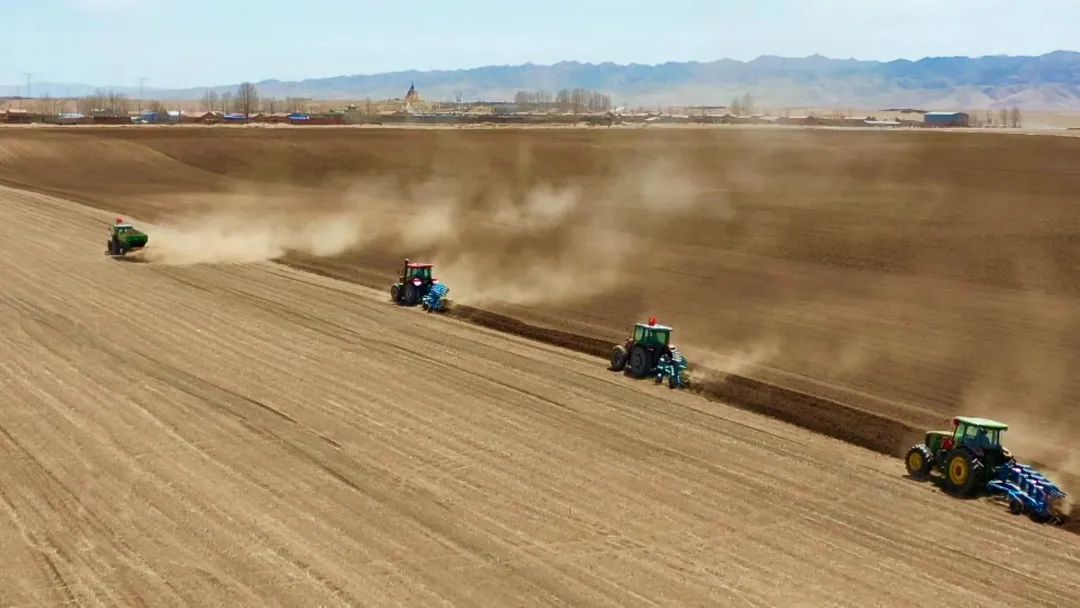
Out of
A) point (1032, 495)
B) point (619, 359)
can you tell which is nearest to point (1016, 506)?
point (1032, 495)

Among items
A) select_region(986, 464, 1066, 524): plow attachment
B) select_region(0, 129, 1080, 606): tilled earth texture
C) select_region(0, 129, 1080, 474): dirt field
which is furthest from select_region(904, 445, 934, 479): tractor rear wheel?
select_region(0, 129, 1080, 474): dirt field

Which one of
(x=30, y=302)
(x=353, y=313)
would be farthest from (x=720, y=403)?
(x=30, y=302)

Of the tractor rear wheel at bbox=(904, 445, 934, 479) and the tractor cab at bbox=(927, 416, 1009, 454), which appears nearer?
the tractor cab at bbox=(927, 416, 1009, 454)

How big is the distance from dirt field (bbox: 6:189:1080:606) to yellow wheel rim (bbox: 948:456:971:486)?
479 millimetres

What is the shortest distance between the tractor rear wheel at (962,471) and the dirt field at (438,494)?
0.40 m

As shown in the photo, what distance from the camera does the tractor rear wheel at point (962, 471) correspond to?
20766 millimetres

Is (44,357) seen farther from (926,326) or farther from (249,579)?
(926,326)

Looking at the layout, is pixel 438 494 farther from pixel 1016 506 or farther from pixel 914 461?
pixel 1016 506

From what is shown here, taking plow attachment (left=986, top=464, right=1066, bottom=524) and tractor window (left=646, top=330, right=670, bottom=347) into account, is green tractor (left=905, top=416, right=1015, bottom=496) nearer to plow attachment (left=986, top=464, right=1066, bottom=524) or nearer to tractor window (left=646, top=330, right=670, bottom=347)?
plow attachment (left=986, top=464, right=1066, bottom=524)

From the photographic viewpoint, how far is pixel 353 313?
3678 cm

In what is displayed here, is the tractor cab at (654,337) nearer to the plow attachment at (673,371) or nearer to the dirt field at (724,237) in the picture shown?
the plow attachment at (673,371)

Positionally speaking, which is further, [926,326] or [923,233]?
[923,233]

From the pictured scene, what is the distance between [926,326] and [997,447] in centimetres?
1541

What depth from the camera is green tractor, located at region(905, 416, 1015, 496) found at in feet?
68.5
